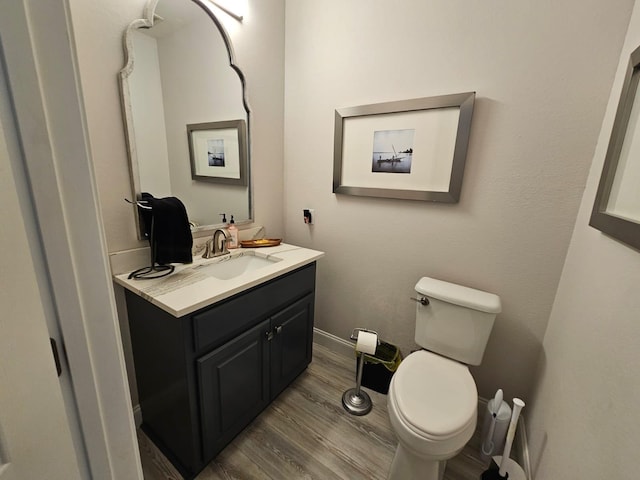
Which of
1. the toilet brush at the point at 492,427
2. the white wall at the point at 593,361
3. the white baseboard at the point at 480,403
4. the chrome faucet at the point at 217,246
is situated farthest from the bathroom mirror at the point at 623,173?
the chrome faucet at the point at 217,246

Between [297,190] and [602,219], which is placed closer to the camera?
[602,219]

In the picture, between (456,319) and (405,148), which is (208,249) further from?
(456,319)

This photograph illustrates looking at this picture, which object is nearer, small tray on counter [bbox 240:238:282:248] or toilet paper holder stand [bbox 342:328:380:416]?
toilet paper holder stand [bbox 342:328:380:416]

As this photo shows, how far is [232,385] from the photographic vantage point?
1.22 m

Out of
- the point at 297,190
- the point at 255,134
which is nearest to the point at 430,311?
the point at 297,190

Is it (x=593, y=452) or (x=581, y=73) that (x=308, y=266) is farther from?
(x=581, y=73)

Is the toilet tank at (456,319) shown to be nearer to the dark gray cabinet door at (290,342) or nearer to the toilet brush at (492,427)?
the toilet brush at (492,427)

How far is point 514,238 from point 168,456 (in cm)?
200

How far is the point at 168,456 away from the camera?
49.4 inches

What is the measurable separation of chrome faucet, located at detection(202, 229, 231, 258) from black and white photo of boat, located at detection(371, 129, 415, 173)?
3.34ft

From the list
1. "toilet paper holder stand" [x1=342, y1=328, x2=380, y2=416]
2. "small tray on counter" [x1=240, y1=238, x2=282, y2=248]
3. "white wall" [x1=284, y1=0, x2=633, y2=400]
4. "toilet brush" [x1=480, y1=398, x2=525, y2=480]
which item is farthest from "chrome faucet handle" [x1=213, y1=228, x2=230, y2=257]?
"toilet brush" [x1=480, y1=398, x2=525, y2=480]

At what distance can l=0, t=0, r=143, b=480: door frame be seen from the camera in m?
0.40

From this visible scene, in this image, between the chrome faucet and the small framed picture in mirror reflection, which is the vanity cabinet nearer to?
the chrome faucet

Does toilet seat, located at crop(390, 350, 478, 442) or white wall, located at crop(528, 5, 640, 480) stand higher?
white wall, located at crop(528, 5, 640, 480)
